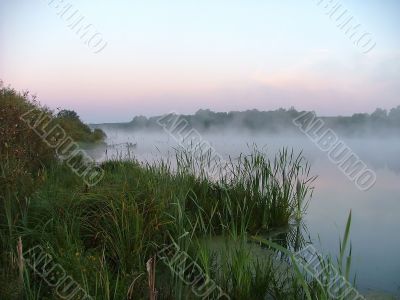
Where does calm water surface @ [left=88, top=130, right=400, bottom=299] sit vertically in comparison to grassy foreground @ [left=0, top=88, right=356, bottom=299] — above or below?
above

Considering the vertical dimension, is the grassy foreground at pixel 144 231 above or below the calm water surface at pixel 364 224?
below

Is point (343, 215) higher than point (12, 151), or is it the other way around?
point (343, 215)

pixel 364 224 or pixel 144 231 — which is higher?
pixel 364 224

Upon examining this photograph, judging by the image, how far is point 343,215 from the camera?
7586 mm

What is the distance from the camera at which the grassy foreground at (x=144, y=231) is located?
2.98 m

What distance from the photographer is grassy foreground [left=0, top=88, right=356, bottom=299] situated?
2982 mm

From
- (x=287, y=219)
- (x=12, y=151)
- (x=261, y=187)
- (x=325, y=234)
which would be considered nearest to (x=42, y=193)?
(x=12, y=151)

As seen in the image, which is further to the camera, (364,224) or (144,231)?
(364,224)

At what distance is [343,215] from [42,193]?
5.53 m

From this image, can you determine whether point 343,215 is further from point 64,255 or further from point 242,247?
point 64,255

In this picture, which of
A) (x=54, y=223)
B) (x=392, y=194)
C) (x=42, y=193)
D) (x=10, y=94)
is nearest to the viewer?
(x=54, y=223)

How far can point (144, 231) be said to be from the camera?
3.85 m

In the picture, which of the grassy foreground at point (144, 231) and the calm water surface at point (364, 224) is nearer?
the grassy foreground at point (144, 231)

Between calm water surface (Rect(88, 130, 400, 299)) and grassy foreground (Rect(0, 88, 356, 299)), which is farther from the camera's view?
calm water surface (Rect(88, 130, 400, 299))
